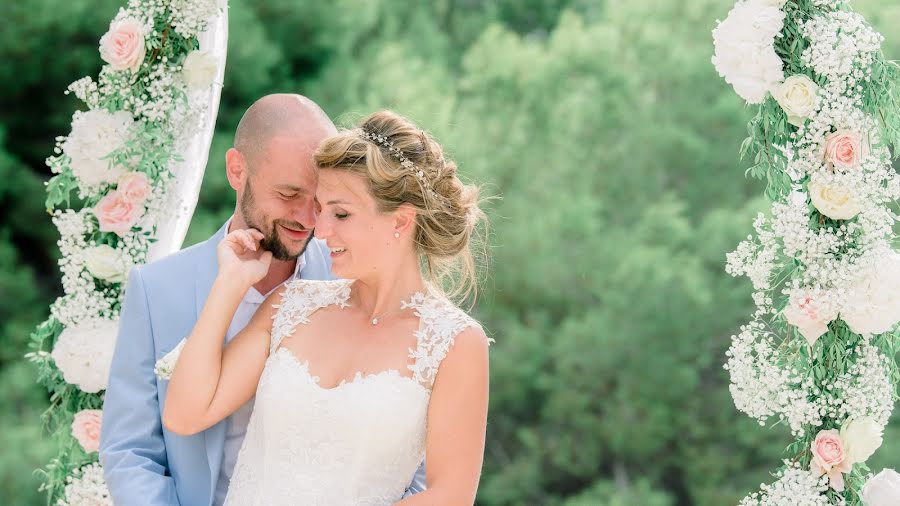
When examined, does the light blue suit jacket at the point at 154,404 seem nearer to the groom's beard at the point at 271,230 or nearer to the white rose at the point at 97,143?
the groom's beard at the point at 271,230

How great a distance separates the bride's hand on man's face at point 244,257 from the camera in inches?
113

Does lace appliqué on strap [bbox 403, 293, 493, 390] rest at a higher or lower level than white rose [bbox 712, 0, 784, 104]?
lower

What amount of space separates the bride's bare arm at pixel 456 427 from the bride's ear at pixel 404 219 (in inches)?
11.2

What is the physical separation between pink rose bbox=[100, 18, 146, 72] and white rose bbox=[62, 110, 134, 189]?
170mm

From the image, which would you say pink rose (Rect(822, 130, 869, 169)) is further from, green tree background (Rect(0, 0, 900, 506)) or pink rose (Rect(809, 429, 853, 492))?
green tree background (Rect(0, 0, 900, 506))

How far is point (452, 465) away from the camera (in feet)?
8.61

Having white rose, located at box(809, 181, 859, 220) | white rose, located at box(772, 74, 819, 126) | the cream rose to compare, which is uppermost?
white rose, located at box(772, 74, 819, 126)

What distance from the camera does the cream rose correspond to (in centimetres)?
298

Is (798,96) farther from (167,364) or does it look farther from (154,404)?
(154,404)

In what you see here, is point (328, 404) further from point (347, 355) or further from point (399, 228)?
point (399, 228)

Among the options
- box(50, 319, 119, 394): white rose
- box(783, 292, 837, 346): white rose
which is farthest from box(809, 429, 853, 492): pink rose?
box(50, 319, 119, 394): white rose

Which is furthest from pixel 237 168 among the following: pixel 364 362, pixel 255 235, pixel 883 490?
pixel 883 490

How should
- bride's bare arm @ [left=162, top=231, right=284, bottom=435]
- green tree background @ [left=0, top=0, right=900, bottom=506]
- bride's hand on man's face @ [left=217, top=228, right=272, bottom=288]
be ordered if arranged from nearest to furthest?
bride's bare arm @ [left=162, top=231, right=284, bottom=435] → bride's hand on man's face @ [left=217, top=228, right=272, bottom=288] → green tree background @ [left=0, top=0, right=900, bottom=506]

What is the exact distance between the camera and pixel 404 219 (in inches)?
109
